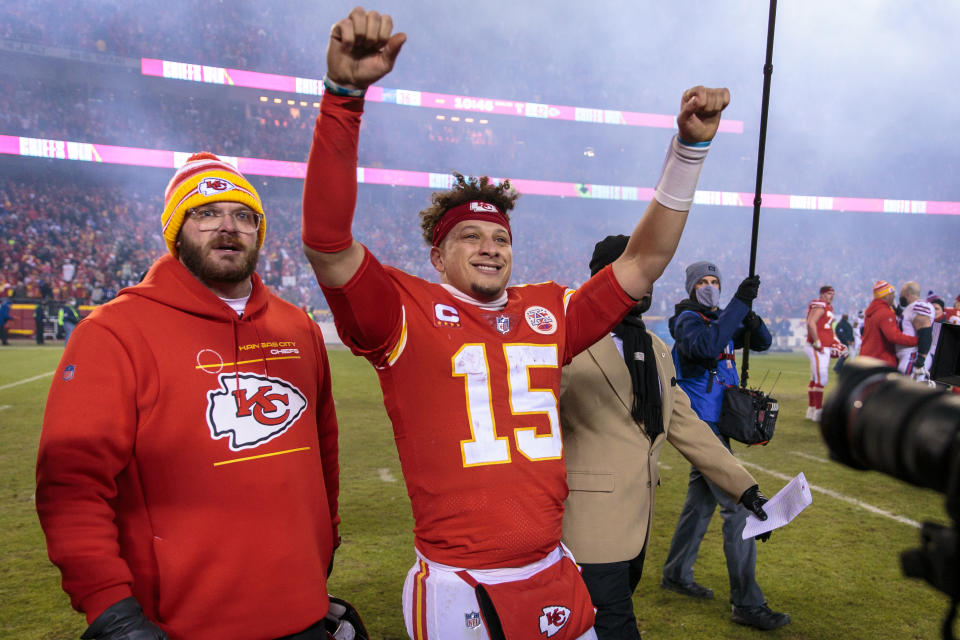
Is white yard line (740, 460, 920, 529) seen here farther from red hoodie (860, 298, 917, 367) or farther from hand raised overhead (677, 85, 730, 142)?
hand raised overhead (677, 85, 730, 142)

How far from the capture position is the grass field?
3395 mm

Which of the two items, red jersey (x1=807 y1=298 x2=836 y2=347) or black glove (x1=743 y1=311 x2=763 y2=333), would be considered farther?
red jersey (x1=807 y1=298 x2=836 y2=347)

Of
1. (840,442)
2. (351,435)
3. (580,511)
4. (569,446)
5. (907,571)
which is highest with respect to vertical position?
(840,442)

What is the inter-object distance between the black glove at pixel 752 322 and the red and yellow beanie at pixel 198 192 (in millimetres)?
2998

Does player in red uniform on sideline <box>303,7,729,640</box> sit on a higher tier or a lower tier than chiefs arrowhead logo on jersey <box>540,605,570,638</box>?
higher

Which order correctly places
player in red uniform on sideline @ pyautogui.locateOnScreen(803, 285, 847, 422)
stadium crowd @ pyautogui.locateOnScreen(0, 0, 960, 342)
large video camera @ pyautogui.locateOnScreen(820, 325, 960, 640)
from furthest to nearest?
stadium crowd @ pyautogui.locateOnScreen(0, 0, 960, 342) → player in red uniform on sideline @ pyautogui.locateOnScreen(803, 285, 847, 422) → large video camera @ pyautogui.locateOnScreen(820, 325, 960, 640)

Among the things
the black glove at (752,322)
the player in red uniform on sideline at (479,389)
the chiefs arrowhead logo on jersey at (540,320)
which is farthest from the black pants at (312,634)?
the black glove at (752,322)

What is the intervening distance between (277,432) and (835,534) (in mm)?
4585

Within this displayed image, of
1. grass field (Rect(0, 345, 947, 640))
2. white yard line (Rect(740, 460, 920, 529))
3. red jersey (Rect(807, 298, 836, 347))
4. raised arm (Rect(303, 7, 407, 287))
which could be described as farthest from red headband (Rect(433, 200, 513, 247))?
red jersey (Rect(807, 298, 836, 347))

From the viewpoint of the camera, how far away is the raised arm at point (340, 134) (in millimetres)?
1372

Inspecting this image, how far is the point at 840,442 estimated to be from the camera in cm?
119

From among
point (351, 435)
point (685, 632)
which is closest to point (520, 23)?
point (351, 435)

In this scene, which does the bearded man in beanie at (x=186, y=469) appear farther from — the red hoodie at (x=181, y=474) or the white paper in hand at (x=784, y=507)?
the white paper in hand at (x=784, y=507)

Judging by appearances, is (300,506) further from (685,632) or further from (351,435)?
(351,435)
